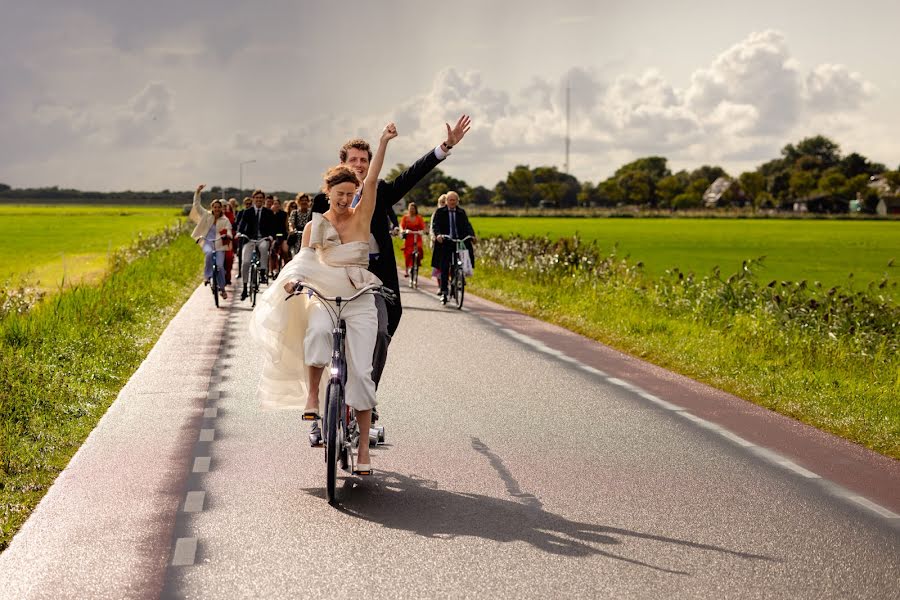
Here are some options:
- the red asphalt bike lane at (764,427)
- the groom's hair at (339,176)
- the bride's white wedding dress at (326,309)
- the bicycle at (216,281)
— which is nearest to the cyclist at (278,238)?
the bicycle at (216,281)

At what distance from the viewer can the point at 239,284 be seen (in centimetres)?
2777

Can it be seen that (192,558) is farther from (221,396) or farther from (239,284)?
(239,284)

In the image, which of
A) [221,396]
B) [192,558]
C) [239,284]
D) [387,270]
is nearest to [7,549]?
[192,558]

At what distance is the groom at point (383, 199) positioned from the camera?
24.1 ft

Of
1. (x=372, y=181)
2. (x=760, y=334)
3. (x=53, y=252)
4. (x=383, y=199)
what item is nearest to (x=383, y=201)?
(x=383, y=199)

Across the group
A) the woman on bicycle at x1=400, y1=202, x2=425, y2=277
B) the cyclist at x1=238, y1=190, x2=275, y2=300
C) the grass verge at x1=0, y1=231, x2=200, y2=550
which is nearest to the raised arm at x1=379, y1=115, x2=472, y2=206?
the grass verge at x1=0, y1=231, x2=200, y2=550

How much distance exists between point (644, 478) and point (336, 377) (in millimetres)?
2043

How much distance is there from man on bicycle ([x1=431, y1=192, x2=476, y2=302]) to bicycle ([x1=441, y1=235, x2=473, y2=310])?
6 cm

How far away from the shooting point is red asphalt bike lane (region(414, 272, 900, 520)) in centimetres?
757

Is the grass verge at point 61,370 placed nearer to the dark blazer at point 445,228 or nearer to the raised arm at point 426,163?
the raised arm at point 426,163

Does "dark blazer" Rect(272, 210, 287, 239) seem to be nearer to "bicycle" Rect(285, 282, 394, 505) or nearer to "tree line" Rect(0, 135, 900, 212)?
"bicycle" Rect(285, 282, 394, 505)

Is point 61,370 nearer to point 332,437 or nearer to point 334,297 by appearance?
point 334,297

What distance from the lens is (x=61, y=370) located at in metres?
11.8

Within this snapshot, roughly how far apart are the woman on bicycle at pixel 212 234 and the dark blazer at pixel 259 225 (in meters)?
0.39
